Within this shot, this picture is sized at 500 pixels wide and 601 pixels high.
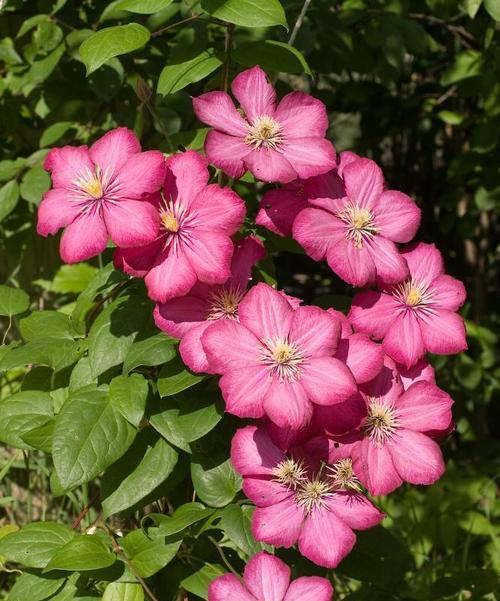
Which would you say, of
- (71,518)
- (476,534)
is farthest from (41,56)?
(476,534)

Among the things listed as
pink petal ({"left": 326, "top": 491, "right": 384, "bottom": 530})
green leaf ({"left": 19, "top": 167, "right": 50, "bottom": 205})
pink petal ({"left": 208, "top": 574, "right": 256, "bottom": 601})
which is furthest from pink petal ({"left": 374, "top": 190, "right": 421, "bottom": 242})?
green leaf ({"left": 19, "top": 167, "right": 50, "bottom": 205})

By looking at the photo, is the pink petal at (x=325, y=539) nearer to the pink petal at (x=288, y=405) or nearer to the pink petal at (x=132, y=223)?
the pink petal at (x=288, y=405)

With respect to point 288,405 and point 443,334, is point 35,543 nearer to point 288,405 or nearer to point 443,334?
point 288,405

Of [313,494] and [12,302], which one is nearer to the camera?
[313,494]

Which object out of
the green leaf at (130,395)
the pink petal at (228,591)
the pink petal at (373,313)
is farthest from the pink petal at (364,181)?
the pink petal at (228,591)

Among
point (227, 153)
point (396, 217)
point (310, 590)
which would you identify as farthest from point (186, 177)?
point (310, 590)

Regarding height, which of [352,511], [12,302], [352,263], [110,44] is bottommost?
[12,302]

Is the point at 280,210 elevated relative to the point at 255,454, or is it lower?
elevated
